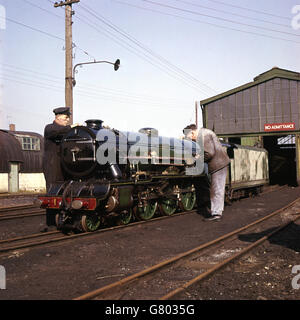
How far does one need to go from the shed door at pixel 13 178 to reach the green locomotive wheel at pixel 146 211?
52.1 ft

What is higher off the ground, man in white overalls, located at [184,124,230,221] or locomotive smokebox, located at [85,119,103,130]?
locomotive smokebox, located at [85,119,103,130]

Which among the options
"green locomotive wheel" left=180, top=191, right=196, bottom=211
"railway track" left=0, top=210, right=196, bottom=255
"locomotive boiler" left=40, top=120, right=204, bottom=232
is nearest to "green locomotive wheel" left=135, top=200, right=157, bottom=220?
"locomotive boiler" left=40, top=120, right=204, bottom=232

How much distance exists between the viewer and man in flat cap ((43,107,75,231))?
768 centimetres

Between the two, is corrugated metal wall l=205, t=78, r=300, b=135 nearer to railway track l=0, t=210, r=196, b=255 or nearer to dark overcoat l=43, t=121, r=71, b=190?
dark overcoat l=43, t=121, r=71, b=190

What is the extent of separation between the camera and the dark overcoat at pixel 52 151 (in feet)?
25.1

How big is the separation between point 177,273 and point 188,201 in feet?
21.0

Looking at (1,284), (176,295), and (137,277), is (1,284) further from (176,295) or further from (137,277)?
(176,295)

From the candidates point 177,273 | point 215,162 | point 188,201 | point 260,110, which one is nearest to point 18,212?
point 188,201

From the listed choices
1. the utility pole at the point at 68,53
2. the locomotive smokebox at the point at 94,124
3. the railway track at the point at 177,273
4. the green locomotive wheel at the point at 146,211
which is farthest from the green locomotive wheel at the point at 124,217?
the utility pole at the point at 68,53

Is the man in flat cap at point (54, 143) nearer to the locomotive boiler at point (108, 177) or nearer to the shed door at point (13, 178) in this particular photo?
the locomotive boiler at point (108, 177)

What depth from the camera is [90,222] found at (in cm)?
739

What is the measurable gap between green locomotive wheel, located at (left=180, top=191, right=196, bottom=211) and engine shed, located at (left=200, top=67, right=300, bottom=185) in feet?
41.1
